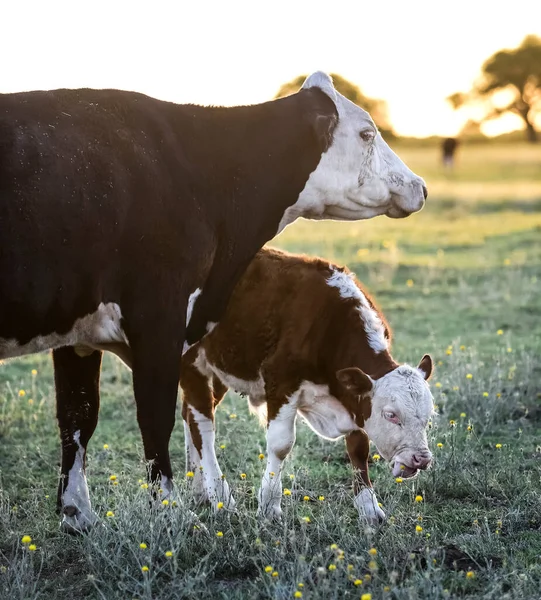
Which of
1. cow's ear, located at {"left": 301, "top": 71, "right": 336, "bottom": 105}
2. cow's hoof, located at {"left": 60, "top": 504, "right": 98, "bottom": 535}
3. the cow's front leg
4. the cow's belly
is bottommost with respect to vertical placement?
Result: cow's hoof, located at {"left": 60, "top": 504, "right": 98, "bottom": 535}

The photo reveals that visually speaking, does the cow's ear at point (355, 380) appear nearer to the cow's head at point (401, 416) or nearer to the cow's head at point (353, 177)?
the cow's head at point (401, 416)

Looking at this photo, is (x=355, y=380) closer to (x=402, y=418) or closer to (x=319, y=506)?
(x=402, y=418)

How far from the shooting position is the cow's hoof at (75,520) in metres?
5.43

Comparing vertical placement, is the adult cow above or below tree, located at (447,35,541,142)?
below

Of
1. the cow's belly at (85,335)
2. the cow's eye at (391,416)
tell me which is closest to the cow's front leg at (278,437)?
the cow's eye at (391,416)

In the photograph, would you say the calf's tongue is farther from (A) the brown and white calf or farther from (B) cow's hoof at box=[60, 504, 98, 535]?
(B) cow's hoof at box=[60, 504, 98, 535]

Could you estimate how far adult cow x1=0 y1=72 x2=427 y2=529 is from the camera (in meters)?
4.44

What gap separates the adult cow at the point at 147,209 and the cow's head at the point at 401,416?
99cm

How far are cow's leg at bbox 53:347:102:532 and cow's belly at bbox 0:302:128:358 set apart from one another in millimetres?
735

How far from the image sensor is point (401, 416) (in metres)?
5.37

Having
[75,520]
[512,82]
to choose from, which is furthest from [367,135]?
[512,82]

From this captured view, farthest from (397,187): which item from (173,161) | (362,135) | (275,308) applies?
(173,161)

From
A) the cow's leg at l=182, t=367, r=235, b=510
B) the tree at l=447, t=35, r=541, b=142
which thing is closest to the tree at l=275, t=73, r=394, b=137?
the tree at l=447, t=35, r=541, b=142

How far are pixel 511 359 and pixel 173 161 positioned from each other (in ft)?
17.0
